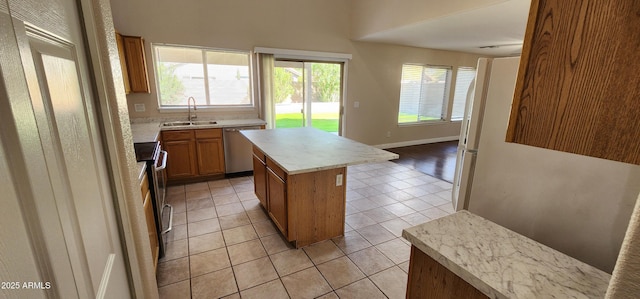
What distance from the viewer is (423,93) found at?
6.51m

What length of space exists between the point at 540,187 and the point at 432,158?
14.1ft

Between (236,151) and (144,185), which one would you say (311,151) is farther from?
(236,151)

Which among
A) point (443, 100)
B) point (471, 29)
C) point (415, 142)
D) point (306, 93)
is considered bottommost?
point (415, 142)

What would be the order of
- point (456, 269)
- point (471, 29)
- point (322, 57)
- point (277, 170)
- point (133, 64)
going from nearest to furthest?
Answer: point (456, 269), point (277, 170), point (133, 64), point (471, 29), point (322, 57)

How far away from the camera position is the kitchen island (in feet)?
7.04

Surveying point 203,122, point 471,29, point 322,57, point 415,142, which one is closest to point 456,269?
point 203,122

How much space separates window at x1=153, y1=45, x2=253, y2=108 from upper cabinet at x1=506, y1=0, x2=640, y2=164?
4356 millimetres

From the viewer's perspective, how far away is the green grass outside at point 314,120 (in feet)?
16.7

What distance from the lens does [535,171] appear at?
1.36m

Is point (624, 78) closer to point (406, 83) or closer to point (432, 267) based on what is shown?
point (432, 267)

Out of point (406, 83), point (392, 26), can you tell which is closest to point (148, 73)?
point (392, 26)

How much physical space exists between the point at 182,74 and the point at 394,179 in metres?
3.77

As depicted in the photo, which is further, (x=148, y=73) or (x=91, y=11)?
(x=148, y=73)

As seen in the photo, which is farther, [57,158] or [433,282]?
[433,282]
